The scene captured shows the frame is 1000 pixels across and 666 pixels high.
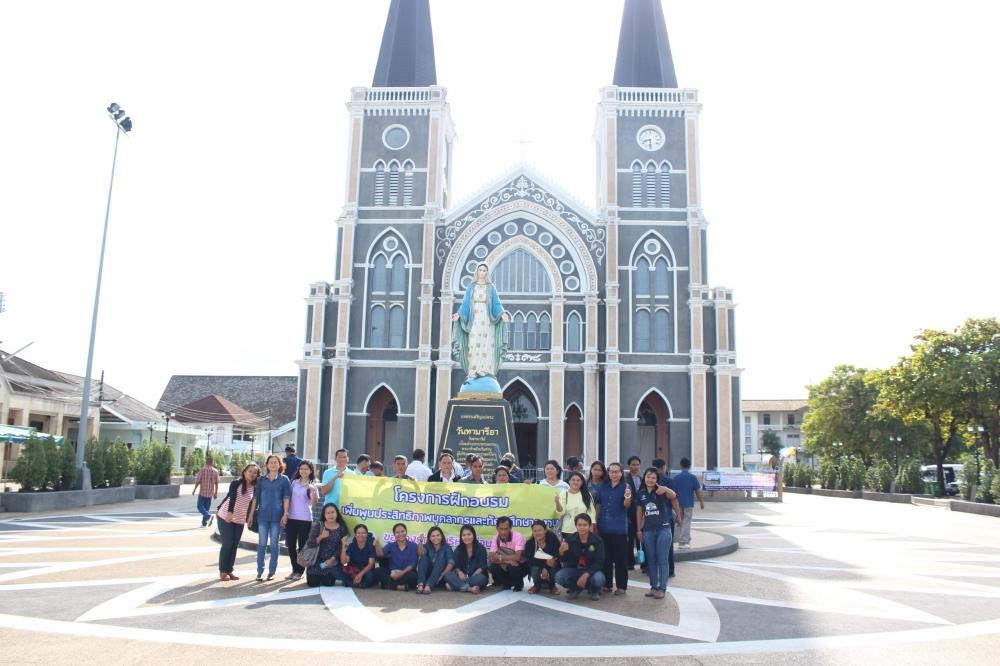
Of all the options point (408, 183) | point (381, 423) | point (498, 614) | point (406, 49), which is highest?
point (406, 49)

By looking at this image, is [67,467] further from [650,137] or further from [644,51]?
[644,51]

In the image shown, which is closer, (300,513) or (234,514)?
(234,514)

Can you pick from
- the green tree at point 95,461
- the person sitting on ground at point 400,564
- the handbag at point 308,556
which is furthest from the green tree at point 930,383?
the green tree at point 95,461

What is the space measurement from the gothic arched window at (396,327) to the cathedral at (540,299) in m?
0.07

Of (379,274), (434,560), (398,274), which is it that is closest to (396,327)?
(398,274)

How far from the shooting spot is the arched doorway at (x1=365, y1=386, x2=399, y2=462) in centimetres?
3772

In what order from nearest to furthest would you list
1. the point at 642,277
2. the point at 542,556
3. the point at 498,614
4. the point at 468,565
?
the point at 498,614
the point at 542,556
the point at 468,565
the point at 642,277

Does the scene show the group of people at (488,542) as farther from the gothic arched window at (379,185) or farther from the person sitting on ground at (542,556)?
the gothic arched window at (379,185)

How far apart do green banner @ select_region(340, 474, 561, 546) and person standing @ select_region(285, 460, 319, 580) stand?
1.38 feet

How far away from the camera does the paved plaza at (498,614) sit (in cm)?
627

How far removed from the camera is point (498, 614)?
7.73m

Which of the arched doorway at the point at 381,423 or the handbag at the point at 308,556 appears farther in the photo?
the arched doorway at the point at 381,423

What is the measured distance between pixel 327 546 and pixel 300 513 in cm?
74

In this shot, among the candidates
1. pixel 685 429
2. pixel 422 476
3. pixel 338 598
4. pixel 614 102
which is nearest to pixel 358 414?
pixel 685 429
